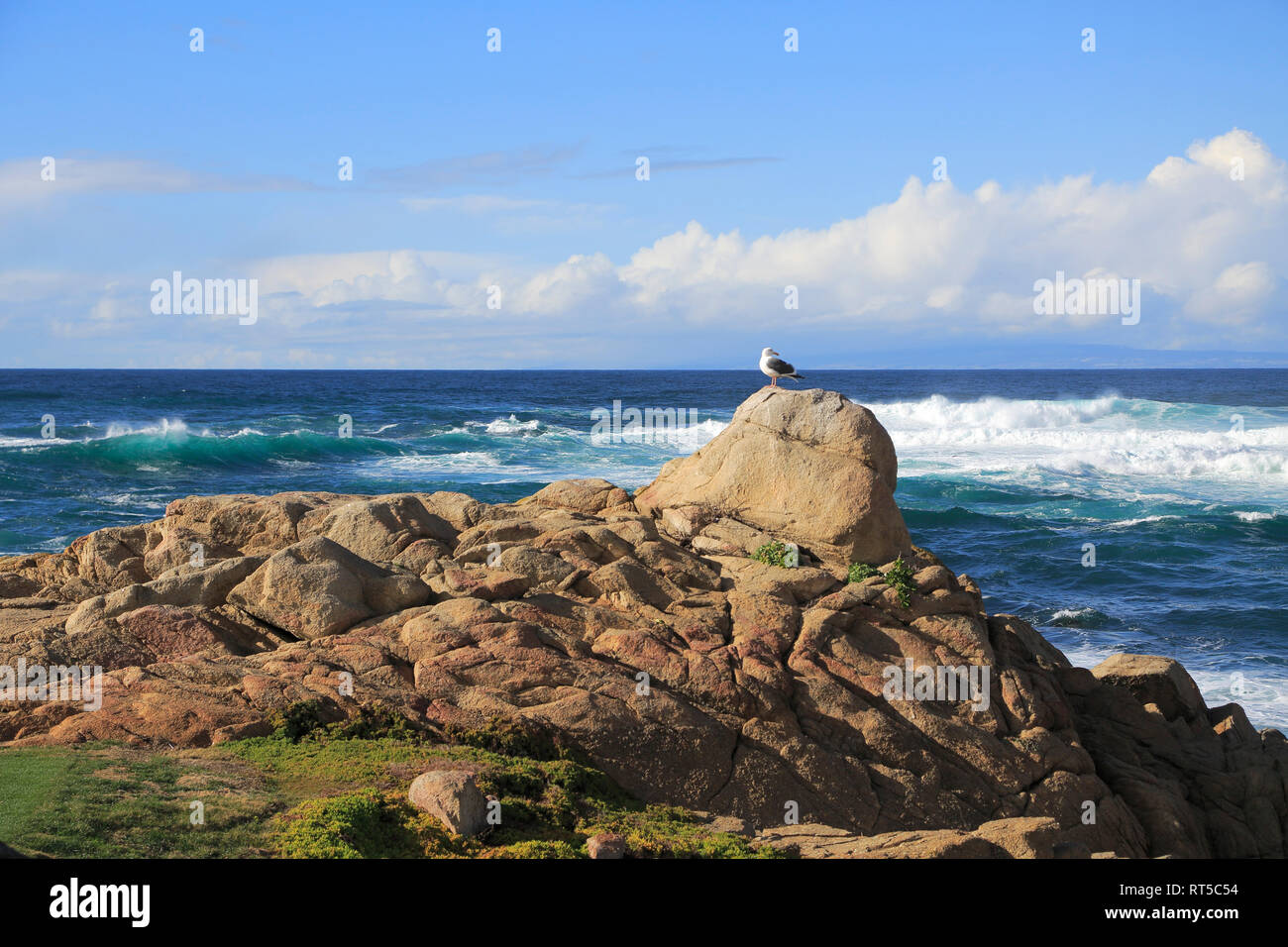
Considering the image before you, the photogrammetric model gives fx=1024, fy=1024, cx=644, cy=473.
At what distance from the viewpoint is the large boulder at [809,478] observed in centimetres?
1551

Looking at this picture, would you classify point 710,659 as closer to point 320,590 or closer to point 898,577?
point 898,577

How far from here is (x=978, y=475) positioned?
46.8 meters

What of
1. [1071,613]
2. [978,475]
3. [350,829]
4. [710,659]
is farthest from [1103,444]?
[350,829]

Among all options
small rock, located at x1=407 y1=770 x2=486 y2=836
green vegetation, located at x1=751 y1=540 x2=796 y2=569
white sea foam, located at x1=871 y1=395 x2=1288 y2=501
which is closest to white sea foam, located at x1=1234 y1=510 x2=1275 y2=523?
white sea foam, located at x1=871 y1=395 x2=1288 y2=501

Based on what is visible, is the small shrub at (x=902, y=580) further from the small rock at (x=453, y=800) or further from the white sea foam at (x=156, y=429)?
the white sea foam at (x=156, y=429)

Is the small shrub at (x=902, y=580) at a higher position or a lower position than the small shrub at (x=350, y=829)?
higher

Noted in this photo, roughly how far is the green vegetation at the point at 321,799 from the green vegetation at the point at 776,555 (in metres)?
5.30

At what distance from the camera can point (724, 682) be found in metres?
12.2

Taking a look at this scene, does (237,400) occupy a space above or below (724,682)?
above

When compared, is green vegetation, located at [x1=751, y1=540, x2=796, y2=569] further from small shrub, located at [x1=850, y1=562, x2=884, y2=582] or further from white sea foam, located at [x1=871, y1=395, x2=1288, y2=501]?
white sea foam, located at [x1=871, y1=395, x2=1288, y2=501]
